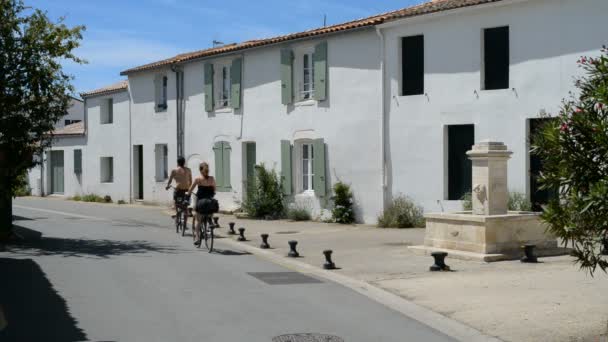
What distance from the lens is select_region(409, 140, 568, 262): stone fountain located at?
12.6m

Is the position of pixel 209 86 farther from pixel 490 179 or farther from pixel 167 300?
pixel 167 300

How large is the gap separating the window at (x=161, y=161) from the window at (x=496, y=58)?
1501 cm

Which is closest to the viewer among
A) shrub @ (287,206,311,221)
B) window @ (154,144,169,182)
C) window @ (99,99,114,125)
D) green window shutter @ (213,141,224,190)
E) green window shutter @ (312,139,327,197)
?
green window shutter @ (312,139,327,197)

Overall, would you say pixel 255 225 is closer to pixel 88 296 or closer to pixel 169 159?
pixel 169 159

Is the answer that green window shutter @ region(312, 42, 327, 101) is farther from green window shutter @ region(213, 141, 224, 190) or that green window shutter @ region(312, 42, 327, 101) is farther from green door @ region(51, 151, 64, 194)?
green door @ region(51, 151, 64, 194)

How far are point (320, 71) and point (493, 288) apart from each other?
1304 centimetres

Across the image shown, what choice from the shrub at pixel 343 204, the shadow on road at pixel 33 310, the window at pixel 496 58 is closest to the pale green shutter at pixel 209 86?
the shrub at pixel 343 204

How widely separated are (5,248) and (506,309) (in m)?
9.73

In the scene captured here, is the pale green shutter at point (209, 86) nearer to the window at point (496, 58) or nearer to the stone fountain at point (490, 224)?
the window at point (496, 58)

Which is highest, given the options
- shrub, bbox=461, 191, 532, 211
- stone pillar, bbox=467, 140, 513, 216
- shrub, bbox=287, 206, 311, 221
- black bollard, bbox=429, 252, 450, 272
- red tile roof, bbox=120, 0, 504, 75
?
red tile roof, bbox=120, 0, 504, 75

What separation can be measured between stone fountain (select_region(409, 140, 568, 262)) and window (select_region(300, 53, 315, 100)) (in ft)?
33.2

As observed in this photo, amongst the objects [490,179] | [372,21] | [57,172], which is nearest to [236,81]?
[372,21]

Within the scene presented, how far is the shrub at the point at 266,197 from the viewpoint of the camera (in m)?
22.9

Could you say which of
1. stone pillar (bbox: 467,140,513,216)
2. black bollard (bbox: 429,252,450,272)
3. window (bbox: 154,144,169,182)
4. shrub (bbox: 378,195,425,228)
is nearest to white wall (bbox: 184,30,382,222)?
shrub (bbox: 378,195,425,228)
